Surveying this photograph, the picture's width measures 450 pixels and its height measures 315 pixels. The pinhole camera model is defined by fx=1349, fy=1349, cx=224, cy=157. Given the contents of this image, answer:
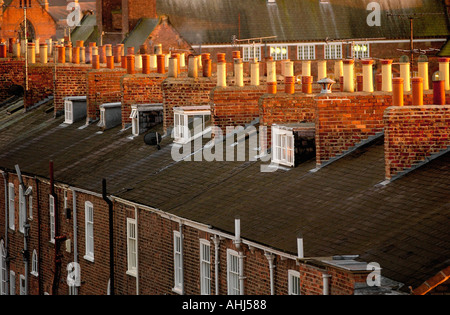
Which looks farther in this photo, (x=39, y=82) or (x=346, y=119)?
(x=39, y=82)

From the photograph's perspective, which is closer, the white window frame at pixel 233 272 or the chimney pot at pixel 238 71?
the white window frame at pixel 233 272

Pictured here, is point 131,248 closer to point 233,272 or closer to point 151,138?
point 151,138

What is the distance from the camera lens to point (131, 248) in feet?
118

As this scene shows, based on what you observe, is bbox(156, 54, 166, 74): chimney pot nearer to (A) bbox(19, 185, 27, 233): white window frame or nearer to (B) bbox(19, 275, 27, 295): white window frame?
(A) bbox(19, 185, 27, 233): white window frame

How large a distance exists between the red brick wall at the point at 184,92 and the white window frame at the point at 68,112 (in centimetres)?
976

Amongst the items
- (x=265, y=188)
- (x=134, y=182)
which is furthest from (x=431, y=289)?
(x=134, y=182)

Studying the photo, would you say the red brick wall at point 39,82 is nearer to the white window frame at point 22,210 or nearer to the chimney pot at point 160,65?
the chimney pot at point 160,65

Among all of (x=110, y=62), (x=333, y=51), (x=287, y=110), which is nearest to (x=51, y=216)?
(x=110, y=62)

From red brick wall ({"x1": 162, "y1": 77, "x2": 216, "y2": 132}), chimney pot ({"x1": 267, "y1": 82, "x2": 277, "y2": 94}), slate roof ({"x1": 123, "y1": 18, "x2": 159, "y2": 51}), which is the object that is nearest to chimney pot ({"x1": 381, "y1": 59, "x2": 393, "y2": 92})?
chimney pot ({"x1": 267, "y1": 82, "x2": 277, "y2": 94})

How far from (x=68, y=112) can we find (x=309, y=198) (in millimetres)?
24299

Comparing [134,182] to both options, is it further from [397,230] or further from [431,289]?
[431,289]

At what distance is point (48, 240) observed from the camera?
1695 inches

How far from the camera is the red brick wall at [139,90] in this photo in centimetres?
4512

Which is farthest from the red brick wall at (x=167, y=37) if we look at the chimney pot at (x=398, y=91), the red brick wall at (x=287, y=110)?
the chimney pot at (x=398, y=91)
